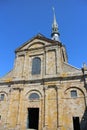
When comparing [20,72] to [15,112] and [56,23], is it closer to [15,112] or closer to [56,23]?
[15,112]

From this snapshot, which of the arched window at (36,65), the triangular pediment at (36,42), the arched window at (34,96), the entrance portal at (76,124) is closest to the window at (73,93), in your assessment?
the entrance portal at (76,124)

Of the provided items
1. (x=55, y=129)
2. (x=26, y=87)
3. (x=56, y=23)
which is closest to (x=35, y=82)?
(x=26, y=87)

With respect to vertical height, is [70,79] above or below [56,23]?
below

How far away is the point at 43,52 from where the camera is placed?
24.1 meters

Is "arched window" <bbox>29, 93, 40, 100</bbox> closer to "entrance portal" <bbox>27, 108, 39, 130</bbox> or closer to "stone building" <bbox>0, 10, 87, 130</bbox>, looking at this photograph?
"stone building" <bbox>0, 10, 87, 130</bbox>

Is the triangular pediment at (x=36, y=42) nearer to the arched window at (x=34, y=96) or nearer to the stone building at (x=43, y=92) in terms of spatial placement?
the stone building at (x=43, y=92)

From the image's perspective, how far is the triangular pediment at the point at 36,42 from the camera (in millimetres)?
24891

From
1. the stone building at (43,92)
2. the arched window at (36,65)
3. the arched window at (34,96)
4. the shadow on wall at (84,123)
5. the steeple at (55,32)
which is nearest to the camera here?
the shadow on wall at (84,123)

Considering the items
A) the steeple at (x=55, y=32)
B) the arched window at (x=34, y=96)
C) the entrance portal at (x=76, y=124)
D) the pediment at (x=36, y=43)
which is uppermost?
the steeple at (x=55, y=32)

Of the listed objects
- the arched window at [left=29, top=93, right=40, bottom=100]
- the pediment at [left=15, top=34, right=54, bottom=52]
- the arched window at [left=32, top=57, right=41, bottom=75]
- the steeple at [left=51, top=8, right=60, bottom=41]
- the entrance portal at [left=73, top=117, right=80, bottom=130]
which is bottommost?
the entrance portal at [left=73, top=117, right=80, bottom=130]

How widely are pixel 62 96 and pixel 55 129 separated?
395cm

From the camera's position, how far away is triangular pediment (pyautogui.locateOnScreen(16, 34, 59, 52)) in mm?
24891

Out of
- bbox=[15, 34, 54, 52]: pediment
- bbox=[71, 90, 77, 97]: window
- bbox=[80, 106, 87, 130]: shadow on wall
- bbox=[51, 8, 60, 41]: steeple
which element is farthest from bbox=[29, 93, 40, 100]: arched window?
bbox=[51, 8, 60, 41]: steeple

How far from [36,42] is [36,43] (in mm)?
161
